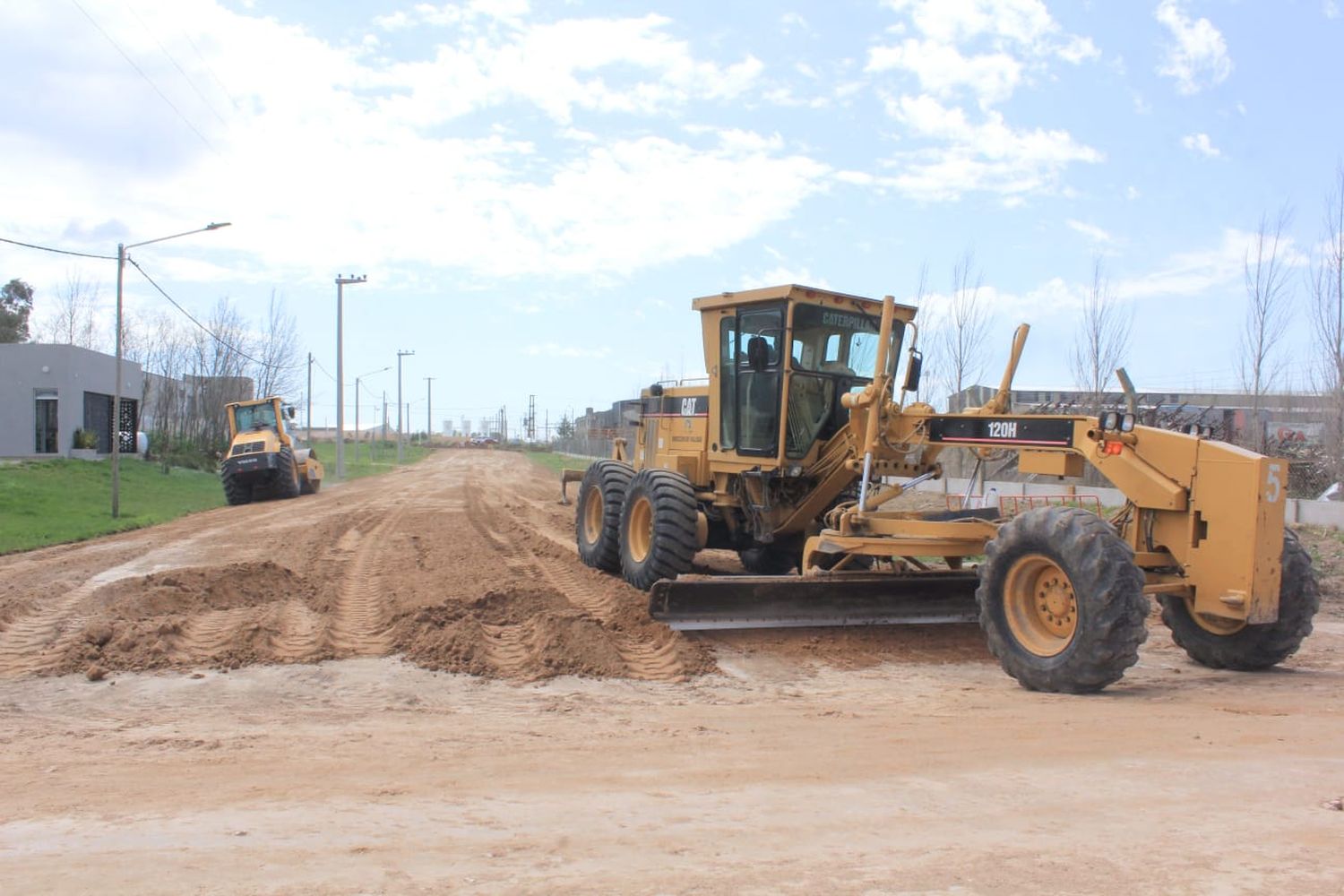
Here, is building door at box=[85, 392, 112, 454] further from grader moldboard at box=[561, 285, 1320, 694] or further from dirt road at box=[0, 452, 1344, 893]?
grader moldboard at box=[561, 285, 1320, 694]

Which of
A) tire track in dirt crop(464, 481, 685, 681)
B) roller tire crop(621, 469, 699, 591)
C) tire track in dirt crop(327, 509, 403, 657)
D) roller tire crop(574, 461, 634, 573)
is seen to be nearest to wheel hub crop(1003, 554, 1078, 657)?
tire track in dirt crop(464, 481, 685, 681)

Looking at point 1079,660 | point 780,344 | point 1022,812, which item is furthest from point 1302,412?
point 1022,812

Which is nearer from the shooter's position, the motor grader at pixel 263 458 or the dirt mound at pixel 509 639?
the dirt mound at pixel 509 639

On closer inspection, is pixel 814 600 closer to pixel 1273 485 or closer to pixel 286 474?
pixel 1273 485

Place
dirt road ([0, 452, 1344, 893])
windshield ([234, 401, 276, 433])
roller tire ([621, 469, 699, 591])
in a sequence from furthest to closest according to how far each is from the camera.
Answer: windshield ([234, 401, 276, 433]) < roller tire ([621, 469, 699, 591]) < dirt road ([0, 452, 1344, 893])

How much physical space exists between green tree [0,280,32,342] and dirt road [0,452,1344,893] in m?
56.6

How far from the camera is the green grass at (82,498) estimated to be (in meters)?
18.0

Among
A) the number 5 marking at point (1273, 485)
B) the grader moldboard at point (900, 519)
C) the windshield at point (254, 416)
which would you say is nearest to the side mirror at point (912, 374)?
the grader moldboard at point (900, 519)

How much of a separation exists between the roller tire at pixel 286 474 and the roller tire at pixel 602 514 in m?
15.4

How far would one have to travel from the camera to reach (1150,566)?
6.88 metres

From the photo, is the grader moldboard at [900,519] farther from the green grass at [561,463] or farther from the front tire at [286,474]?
the green grass at [561,463]

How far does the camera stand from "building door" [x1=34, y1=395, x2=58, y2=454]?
3588 cm

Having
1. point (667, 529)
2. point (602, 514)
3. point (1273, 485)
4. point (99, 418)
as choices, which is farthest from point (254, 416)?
point (1273, 485)

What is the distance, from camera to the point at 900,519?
8.20 m
